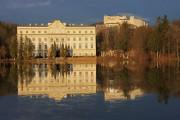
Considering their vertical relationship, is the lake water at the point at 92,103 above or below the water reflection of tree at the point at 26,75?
below

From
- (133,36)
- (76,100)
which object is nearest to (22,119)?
(76,100)

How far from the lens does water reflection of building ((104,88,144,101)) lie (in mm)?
19533

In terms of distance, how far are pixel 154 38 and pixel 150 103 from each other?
50624 millimetres

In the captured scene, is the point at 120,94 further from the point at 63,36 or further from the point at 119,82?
the point at 63,36

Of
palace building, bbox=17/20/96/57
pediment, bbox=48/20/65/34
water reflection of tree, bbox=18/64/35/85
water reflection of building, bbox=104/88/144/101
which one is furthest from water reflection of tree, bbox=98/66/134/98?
pediment, bbox=48/20/65/34

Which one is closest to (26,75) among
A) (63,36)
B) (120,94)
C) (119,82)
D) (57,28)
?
(119,82)

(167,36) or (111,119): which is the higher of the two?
(167,36)

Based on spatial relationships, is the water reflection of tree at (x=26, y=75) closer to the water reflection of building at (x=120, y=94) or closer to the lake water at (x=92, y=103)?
the lake water at (x=92, y=103)

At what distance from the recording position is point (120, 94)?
20984mm

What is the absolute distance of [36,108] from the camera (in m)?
16.7

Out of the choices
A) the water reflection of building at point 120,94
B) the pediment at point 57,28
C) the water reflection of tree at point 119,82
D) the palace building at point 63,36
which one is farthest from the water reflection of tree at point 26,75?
the pediment at point 57,28

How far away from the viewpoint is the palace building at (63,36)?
94688 millimetres

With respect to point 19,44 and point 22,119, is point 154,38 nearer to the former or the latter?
point 19,44

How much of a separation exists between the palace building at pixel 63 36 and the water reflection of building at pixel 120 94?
71.7 metres
